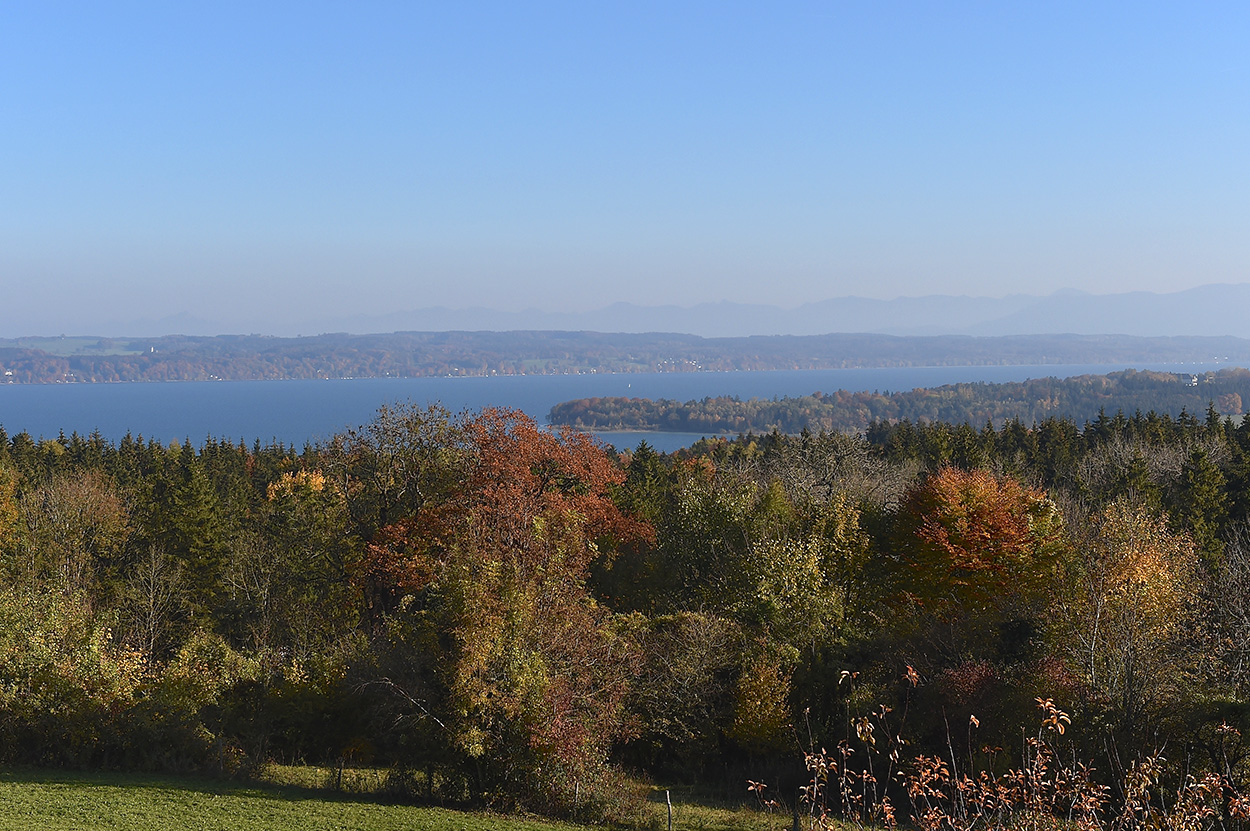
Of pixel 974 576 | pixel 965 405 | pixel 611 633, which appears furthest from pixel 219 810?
pixel 965 405

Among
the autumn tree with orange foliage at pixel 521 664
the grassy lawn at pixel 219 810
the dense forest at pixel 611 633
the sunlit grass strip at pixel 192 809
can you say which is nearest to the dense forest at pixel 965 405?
the dense forest at pixel 611 633

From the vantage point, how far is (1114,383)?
185125 mm

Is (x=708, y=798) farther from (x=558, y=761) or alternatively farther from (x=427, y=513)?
(x=427, y=513)

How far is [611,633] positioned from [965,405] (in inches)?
6781

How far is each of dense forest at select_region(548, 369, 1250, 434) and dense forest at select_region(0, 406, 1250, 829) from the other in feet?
395

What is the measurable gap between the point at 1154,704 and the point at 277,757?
73.0 feet

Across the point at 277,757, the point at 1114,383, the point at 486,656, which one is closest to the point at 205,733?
the point at 277,757

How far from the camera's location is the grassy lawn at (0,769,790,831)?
53.6ft

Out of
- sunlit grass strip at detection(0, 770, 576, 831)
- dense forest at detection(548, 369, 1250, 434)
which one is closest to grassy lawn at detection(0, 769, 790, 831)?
sunlit grass strip at detection(0, 770, 576, 831)

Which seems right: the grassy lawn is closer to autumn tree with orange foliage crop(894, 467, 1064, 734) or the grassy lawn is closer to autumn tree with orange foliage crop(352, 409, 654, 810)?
autumn tree with orange foliage crop(352, 409, 654, 810)

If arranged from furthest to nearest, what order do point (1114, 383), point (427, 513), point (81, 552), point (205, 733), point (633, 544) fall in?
1. point (1114, 383)
2. point (81, 552)
3. point (633, 544)
4. point (427, 513)
5. point (205, 733)

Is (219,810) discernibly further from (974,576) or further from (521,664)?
(974,576)

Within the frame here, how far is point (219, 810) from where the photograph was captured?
694 inches

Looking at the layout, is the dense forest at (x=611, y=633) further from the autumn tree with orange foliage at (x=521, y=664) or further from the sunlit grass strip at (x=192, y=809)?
the sunlit grass strip at (x=192, y=809)
